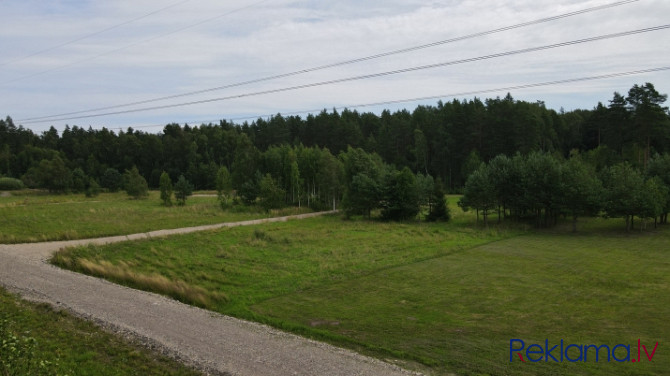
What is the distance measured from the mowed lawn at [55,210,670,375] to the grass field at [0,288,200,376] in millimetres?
4579

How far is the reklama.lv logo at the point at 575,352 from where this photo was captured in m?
12.8

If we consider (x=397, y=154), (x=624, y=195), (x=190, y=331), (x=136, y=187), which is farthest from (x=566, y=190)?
(x=136, y=187)

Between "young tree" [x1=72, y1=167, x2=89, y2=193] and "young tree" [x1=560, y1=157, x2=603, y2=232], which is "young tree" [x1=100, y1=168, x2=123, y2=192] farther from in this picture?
"young tree" [x1=560, y1=157, x2=603, y2=232]

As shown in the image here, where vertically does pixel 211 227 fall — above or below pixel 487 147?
below

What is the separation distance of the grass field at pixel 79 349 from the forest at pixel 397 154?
122 ft

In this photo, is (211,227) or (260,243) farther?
(211,227)

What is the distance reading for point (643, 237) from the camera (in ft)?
120

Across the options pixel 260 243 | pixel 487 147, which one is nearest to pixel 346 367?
pixel 260 243

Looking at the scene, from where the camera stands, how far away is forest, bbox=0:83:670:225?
47.1 metres

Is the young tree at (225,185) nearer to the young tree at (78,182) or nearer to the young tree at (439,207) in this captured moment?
the young tree at (439,207)

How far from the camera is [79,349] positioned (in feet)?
Result: 42.5

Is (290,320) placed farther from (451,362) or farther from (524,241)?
(524,241)

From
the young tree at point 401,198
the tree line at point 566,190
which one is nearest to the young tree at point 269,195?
the young tree at point 401,198

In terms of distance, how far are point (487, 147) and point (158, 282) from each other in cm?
7181
